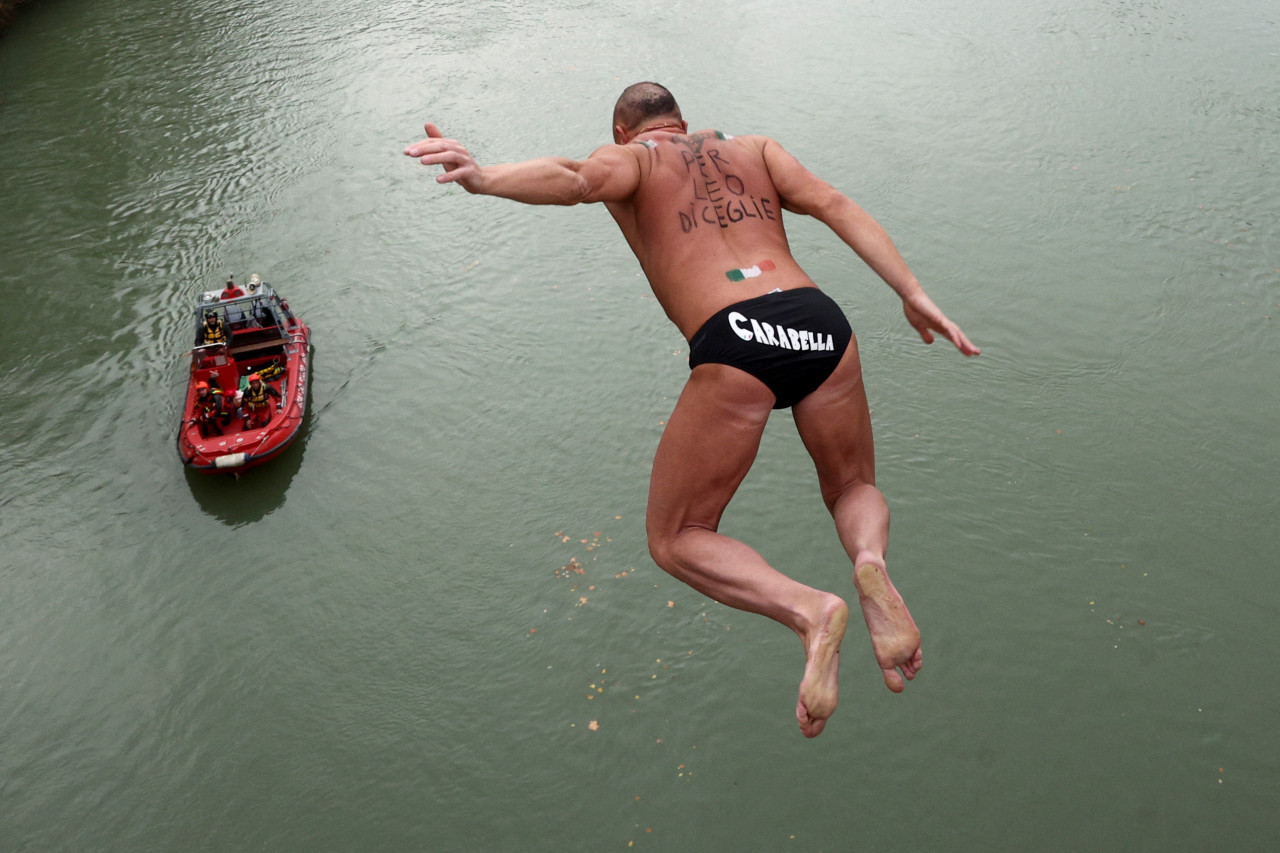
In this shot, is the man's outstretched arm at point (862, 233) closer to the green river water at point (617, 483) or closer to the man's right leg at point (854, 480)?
the man's right leg at point (854, 480)

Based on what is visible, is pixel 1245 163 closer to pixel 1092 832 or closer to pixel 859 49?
pixel 859 49

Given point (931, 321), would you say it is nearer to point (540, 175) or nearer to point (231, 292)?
point (540, 175)

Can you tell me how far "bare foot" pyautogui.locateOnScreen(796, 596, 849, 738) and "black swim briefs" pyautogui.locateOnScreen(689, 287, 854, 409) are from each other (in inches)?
33.0

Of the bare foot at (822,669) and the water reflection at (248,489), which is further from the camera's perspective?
the water reflection at (248,489)

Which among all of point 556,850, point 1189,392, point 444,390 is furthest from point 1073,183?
point 556,850

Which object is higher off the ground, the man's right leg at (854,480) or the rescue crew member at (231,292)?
the man's right leg at (854,480)

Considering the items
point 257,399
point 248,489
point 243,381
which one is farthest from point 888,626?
point 243,381

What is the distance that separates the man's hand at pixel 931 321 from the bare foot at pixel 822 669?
0.97 metres

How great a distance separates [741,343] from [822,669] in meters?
1.15

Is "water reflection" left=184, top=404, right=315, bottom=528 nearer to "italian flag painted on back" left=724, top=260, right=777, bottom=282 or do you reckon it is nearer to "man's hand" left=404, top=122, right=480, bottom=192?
"italian flag painted on back" left=724, top=260, right=777, bottom=282

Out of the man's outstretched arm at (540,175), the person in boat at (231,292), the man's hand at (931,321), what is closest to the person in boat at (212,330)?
the person in boat at (231,292)

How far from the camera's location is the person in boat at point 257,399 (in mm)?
12398

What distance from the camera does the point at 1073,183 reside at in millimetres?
14484

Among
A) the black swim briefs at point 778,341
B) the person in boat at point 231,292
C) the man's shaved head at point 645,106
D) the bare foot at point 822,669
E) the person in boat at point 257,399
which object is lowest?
the person in boat at point 257,399
